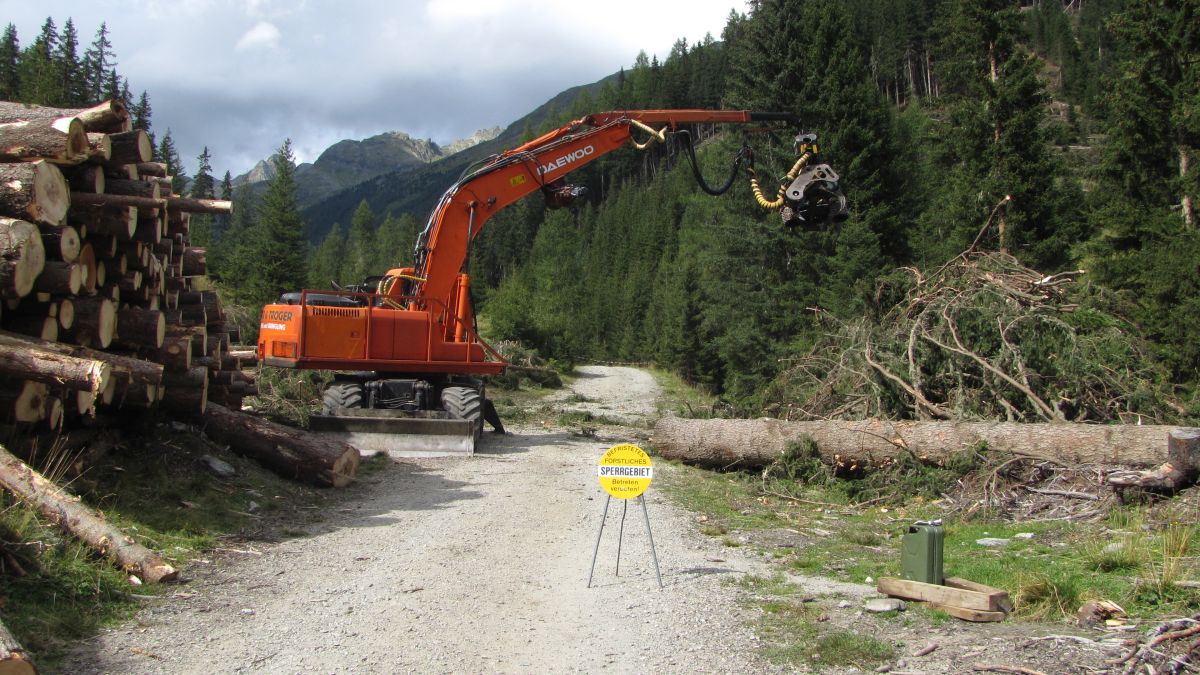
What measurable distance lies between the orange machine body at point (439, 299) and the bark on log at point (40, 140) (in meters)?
5.44

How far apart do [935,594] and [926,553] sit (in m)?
0.31

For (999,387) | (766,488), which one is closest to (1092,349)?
(999,387)

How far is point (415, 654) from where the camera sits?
16.9 feet

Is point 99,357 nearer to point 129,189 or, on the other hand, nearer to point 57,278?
point 57,278

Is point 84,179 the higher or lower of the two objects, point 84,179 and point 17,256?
the higher

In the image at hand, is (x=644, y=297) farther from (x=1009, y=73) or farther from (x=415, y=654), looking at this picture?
(x=415, y=654)

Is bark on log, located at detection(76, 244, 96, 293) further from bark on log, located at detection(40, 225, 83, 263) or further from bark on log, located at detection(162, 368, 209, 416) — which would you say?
bark on log, located at detection(162, 368, 209, 416)

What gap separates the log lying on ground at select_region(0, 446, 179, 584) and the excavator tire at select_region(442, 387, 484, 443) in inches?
273

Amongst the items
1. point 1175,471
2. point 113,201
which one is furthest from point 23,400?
point 1175,471

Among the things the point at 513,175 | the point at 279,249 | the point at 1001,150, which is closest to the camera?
the point at 513,175

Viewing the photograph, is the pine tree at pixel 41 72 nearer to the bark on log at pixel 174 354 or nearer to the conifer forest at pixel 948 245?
the conifer forest at pixel 948 245

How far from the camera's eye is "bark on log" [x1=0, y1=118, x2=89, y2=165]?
7.31 meters

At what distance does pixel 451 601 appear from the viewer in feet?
20.3

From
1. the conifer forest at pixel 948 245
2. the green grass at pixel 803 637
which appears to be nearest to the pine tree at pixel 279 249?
the conifer forest at pixel 948 245
